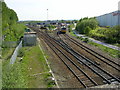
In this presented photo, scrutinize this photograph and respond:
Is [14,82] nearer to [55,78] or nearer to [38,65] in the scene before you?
[55,78]

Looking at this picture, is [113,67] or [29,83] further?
[113,67]

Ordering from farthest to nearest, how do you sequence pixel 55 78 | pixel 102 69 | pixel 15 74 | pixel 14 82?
pixel 102 69 < pixel 55 78 < pixel 15 74 < pixel 14 82

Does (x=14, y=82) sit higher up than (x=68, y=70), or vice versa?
(x=14, y=82)

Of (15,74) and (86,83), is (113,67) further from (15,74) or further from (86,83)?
(15,74)

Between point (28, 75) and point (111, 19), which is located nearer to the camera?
point (28, 75)

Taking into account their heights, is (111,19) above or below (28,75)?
above

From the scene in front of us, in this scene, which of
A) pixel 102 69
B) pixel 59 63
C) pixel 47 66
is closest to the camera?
pixel 102 69

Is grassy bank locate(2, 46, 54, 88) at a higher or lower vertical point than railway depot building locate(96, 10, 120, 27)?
lower

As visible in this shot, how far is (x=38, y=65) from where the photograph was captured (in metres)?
14.0

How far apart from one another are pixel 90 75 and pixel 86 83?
152cm

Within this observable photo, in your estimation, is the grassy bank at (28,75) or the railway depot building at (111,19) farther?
the railway depot building at (111,19)

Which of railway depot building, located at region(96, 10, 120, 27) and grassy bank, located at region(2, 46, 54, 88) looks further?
railway depot building, located at region(96, 10, 120, 27)

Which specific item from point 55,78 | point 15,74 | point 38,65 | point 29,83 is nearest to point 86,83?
point 55,78

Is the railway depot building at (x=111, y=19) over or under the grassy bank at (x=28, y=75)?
over
